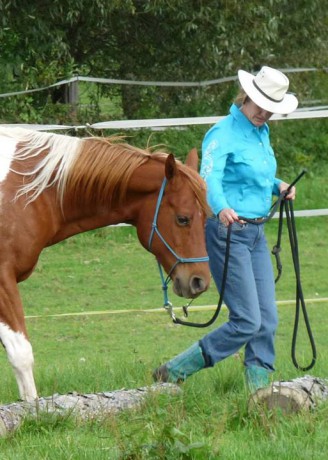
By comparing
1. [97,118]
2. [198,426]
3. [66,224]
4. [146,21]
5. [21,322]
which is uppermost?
[146,21]

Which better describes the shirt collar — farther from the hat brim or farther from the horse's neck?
the horse's neck

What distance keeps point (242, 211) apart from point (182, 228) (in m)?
0.35

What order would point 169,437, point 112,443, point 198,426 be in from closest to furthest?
point 169,437 < point 112,443 < point 198,426

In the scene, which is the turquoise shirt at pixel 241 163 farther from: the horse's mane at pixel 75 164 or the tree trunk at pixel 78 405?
the tree trunk at pixel 78 405

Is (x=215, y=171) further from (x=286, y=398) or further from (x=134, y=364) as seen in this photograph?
(x=134, y=364)

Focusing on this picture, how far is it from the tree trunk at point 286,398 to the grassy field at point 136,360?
70 mm

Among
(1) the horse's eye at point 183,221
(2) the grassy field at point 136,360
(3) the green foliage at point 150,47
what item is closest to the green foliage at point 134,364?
(2) the grassy field at point 136,360

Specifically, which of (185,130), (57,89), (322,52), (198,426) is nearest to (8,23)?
(57,89)

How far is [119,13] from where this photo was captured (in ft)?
48.4

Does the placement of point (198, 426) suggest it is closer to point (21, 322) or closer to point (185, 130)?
point (21, 322)

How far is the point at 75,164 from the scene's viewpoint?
6.68 m

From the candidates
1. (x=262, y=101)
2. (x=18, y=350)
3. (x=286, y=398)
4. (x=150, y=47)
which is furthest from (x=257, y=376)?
(x=150, y=47)

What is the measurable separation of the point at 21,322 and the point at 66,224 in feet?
2.24

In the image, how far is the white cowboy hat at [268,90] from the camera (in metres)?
6.36
